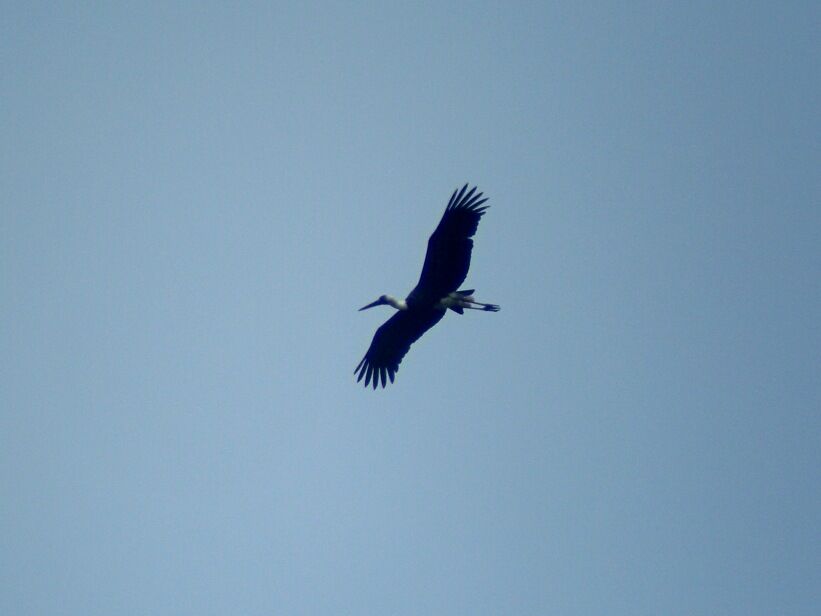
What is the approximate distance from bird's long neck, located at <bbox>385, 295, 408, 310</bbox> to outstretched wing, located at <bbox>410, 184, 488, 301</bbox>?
1064 mm

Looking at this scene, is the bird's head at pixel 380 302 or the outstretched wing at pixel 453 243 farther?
the bird's head at pixel 380 302

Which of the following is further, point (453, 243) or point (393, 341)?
point (393, 341)

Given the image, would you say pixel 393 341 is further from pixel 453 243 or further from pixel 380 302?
pixel 453 243

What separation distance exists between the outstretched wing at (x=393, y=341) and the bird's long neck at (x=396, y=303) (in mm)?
105

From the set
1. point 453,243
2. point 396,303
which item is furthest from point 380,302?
point 453,243

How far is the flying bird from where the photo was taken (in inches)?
640

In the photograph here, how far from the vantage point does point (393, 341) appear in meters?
18.7

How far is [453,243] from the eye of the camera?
16375 millimetres

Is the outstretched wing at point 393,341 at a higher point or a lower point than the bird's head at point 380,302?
lower

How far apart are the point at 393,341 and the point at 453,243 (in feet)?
10.6

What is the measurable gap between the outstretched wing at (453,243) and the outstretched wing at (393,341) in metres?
1.10

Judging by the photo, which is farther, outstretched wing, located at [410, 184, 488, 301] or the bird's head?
the bird's head

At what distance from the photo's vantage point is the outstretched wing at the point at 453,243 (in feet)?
53.2

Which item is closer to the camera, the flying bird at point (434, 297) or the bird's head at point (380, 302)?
the flying bird at point (434, 297)
